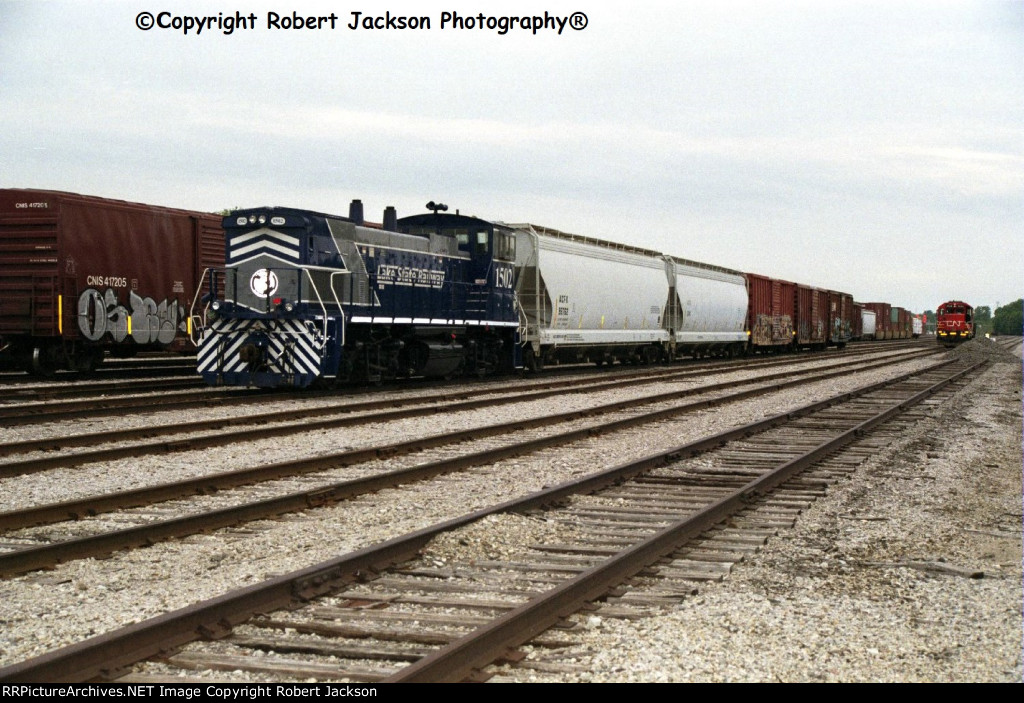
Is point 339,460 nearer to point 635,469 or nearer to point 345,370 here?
point 635,469

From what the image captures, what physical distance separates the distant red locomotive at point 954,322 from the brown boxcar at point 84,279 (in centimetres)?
5837

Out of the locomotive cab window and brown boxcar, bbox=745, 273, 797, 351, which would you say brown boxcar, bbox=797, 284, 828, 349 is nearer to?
brown boxcar, bbox=745, 273, 797, 351

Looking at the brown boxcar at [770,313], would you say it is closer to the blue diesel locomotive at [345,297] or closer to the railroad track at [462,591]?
the blue diesel locomotive at [345,297]

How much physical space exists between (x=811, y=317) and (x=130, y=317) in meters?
39.1

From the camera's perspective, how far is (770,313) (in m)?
44.9

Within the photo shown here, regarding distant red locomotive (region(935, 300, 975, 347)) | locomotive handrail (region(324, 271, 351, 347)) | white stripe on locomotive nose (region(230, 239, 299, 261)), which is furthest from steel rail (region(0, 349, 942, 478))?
distant red locomotive (region(935, 300, 975, 347))

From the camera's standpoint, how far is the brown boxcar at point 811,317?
50088 mm

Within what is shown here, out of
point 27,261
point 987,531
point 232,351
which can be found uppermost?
point 27,261

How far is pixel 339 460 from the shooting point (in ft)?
33.0

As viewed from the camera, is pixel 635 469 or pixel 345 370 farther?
pixel 345 370

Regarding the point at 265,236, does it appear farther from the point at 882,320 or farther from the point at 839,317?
the point at 882,320

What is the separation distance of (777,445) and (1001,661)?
7744 mm

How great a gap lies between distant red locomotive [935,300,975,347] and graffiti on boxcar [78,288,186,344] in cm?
5816

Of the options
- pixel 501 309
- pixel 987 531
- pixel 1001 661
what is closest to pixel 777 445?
pixel 987 531
